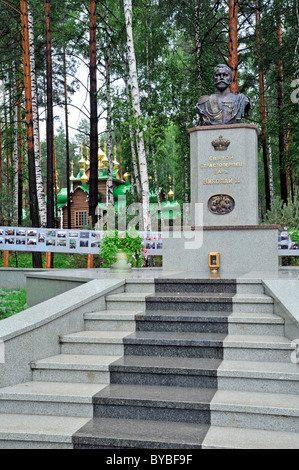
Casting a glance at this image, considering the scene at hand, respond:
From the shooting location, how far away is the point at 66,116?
2614cm

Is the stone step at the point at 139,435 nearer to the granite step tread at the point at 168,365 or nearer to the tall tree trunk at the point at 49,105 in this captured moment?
the granite step tread at the point at 168,365

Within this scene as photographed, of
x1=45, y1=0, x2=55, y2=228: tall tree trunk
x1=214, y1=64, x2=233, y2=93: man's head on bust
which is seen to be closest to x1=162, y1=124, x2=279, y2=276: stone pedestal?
x1=214, y1=64, x2=233, y2=93: man's head on bust

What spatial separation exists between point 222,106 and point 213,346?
19.9ft

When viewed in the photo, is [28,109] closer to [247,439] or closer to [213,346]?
[213,346]

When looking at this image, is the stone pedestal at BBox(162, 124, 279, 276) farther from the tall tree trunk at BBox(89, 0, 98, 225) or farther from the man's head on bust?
the tall tree trunk at BBox(89, 0, 98, 225)

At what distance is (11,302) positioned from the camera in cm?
921

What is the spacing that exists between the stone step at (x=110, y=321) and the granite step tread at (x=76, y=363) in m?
0.61

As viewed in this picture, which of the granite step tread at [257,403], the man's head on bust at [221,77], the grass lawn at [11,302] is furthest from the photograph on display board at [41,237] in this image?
the granite step tread at [257,403]

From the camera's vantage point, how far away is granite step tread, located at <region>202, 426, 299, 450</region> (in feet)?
11.1

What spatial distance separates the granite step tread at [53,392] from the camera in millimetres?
4094

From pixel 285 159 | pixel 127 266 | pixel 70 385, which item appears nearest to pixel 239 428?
pixel 70 385

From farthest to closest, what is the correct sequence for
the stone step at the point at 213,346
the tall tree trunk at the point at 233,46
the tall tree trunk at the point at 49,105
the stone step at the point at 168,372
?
the tall tree trunk at the point at 49,105 < the tall tree trunk at the point at 233,46 < the stone step at the point at 213,346 < the stone step at the point at 168,372

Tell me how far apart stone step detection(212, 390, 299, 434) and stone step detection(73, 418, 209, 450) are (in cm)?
18

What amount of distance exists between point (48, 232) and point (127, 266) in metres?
4.14
